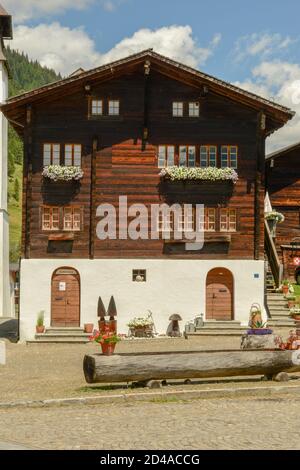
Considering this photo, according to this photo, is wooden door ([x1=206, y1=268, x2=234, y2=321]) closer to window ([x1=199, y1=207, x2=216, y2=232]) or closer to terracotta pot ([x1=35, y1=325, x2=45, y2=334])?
window ([x1=199, y1=207, x2=216, y2=232])

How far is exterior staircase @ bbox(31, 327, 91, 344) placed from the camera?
30656mm

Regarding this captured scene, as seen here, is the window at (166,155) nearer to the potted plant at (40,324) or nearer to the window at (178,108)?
the window at (178,108)

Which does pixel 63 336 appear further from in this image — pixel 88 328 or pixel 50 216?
pixel 50 216

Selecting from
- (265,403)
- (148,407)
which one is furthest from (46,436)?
(265,403)

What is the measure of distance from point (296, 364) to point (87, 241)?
15.8 meters

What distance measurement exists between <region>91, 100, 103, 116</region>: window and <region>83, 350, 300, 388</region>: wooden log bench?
1718cm

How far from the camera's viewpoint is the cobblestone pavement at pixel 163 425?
11.6 metres

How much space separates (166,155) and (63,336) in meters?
8.37

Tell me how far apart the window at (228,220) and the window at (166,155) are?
2914 millimetres

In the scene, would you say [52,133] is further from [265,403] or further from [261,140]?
[265,403]

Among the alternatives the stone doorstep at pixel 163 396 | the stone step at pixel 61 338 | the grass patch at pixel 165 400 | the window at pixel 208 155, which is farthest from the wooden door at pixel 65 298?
the grass patch at pixel 165 400

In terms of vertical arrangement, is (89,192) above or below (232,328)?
above

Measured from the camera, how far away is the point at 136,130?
32500 millimetres

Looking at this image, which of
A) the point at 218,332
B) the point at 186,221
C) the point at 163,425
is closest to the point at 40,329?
the point at 218,332
